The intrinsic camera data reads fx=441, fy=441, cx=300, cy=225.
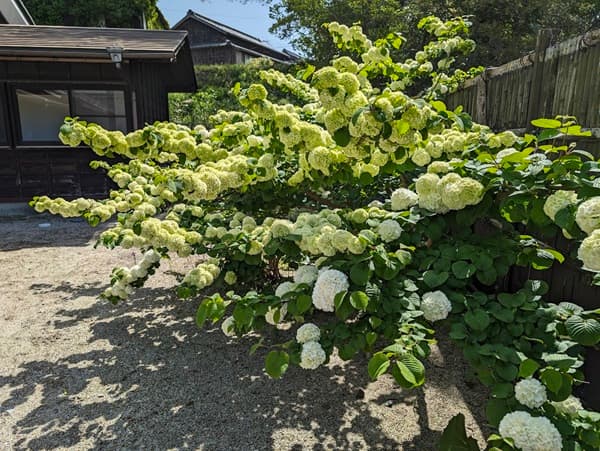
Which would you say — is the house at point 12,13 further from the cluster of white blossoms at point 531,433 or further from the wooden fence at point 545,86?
the cluster of white blossoms at point 531,433

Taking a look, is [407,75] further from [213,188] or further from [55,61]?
[55,61]

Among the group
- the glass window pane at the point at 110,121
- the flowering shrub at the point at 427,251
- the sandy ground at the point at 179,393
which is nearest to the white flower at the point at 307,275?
the flowering shrub at the point at 427,251

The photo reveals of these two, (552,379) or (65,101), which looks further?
(65,101)

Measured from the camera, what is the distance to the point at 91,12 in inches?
737

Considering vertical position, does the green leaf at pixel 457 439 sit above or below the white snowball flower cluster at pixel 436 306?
below

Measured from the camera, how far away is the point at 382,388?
243 cm

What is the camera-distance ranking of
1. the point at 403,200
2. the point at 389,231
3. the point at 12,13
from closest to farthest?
1. the point at 389,231
2. the point at 403,200
3. the point at 12,13

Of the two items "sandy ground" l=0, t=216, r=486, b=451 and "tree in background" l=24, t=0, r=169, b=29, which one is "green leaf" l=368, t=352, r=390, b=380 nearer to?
"sandy ground" l=0, t=216, r=486, b=451

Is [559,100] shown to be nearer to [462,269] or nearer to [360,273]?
[462,269]

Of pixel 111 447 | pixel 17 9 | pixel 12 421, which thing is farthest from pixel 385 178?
pixel 17 9

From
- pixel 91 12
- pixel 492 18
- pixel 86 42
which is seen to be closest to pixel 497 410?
pixel 86 42

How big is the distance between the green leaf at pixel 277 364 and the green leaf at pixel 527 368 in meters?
0.62

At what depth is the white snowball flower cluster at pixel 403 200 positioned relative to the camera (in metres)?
1.60

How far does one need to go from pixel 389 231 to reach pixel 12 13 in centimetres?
1252
